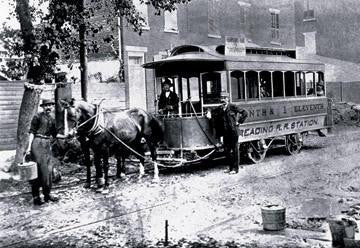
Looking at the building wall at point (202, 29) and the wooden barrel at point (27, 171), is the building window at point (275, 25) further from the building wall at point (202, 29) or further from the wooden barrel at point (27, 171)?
the wooden barrel at point (27, 171)

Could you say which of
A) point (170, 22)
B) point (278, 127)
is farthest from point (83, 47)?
point (170, 22)

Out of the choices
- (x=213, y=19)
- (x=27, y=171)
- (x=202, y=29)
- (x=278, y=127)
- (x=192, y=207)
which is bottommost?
(x=192, y=207)

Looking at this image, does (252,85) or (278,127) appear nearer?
(252,85)

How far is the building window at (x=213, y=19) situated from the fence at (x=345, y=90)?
38.3 feet

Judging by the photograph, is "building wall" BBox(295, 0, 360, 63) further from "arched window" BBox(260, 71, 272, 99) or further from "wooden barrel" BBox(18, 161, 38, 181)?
"wooden barrel" BBox(18, 161, 38, 181)

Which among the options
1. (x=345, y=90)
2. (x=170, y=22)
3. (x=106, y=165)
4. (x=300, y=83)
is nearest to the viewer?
(x=106, y=165)

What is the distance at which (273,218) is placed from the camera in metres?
6.73

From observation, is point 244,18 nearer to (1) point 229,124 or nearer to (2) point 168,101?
(2) point 168,101

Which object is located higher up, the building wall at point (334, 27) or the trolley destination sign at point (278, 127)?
the building wall at point (334, 27)

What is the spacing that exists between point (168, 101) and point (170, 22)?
38.7ft

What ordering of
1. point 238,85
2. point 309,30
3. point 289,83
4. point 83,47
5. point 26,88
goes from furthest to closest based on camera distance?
point 309,30 < point 289,83 < point 83,47 < point 238,85 < point 26,88

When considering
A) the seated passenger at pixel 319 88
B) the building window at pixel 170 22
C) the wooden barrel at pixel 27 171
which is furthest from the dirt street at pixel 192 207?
the building window at pixel 170 22

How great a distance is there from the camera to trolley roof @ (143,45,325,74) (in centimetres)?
1195

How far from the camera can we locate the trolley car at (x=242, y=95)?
38.6 ft
